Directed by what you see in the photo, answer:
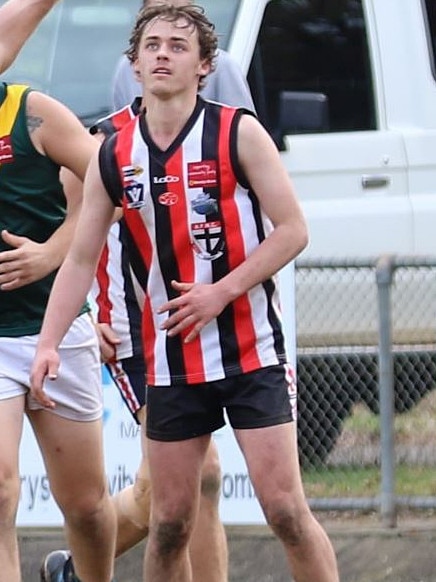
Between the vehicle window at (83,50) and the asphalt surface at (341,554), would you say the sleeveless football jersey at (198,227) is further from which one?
the vehicle window at (83,50)

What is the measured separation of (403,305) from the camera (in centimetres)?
776

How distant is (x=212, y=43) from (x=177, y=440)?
120cm

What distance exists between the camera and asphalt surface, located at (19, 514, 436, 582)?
22.3 ft

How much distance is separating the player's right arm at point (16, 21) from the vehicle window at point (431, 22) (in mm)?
3702

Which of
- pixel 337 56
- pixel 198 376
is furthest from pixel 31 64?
pixel 198 376

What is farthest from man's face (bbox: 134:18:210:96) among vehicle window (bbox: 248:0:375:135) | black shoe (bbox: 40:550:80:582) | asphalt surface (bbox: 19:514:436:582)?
vehicle window (bbox: 248:0:375:135)

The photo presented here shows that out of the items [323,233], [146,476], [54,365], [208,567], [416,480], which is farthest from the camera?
[323,233]

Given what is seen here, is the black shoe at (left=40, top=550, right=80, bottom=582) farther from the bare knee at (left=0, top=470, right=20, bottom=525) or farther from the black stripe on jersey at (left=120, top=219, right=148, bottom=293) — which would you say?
the black stripe on jersey at (left=120, top=219, right=148, bottom=293)

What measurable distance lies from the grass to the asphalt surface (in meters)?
0.46

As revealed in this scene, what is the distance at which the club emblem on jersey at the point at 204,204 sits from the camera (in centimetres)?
486

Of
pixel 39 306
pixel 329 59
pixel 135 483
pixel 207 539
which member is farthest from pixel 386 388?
pixel 39 306

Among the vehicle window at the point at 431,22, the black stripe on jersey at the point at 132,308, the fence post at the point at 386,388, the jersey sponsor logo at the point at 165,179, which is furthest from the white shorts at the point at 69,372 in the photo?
the vehicle window at the point at 431,22

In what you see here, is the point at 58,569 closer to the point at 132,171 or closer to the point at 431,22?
the point at 132,171

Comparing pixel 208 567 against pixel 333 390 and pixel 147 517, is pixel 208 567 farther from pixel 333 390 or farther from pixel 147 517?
pixel 333 390
